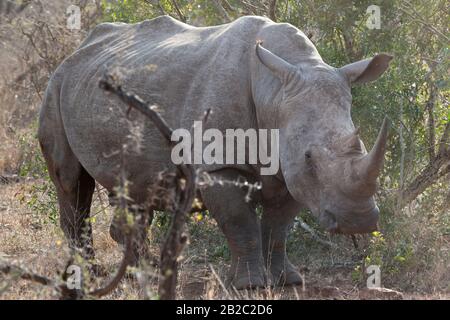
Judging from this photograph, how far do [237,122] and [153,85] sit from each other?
0.87 meters

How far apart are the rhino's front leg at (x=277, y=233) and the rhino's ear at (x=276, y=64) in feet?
3.45

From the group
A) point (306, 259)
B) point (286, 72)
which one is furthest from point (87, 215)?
point (286, 72)

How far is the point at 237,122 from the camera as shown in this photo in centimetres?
681

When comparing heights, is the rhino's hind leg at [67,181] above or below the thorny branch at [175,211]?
above

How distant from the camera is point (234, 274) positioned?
272 inches

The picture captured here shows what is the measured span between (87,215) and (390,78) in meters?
2.80

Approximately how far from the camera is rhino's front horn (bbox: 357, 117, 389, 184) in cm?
568

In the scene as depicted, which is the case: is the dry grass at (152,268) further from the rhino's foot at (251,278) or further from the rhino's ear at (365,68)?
the rhino's ear at (365,68)

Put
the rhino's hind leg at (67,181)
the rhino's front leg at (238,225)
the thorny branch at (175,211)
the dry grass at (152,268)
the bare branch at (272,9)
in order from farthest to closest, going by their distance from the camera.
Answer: the bare branch at (272,9), the rhino's hind leg at (67,181), the rhino's front leg at (238,225), the dry grass at (152,268), the thorny branch at (175,211)

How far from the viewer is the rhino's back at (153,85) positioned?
22.7 feet

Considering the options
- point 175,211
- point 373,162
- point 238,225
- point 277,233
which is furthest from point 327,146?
point 175,211

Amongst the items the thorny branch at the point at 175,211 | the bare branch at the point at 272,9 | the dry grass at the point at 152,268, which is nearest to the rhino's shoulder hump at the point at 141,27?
the bare branch at the point at 272,9

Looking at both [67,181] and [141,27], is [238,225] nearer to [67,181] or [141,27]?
[67,181]
